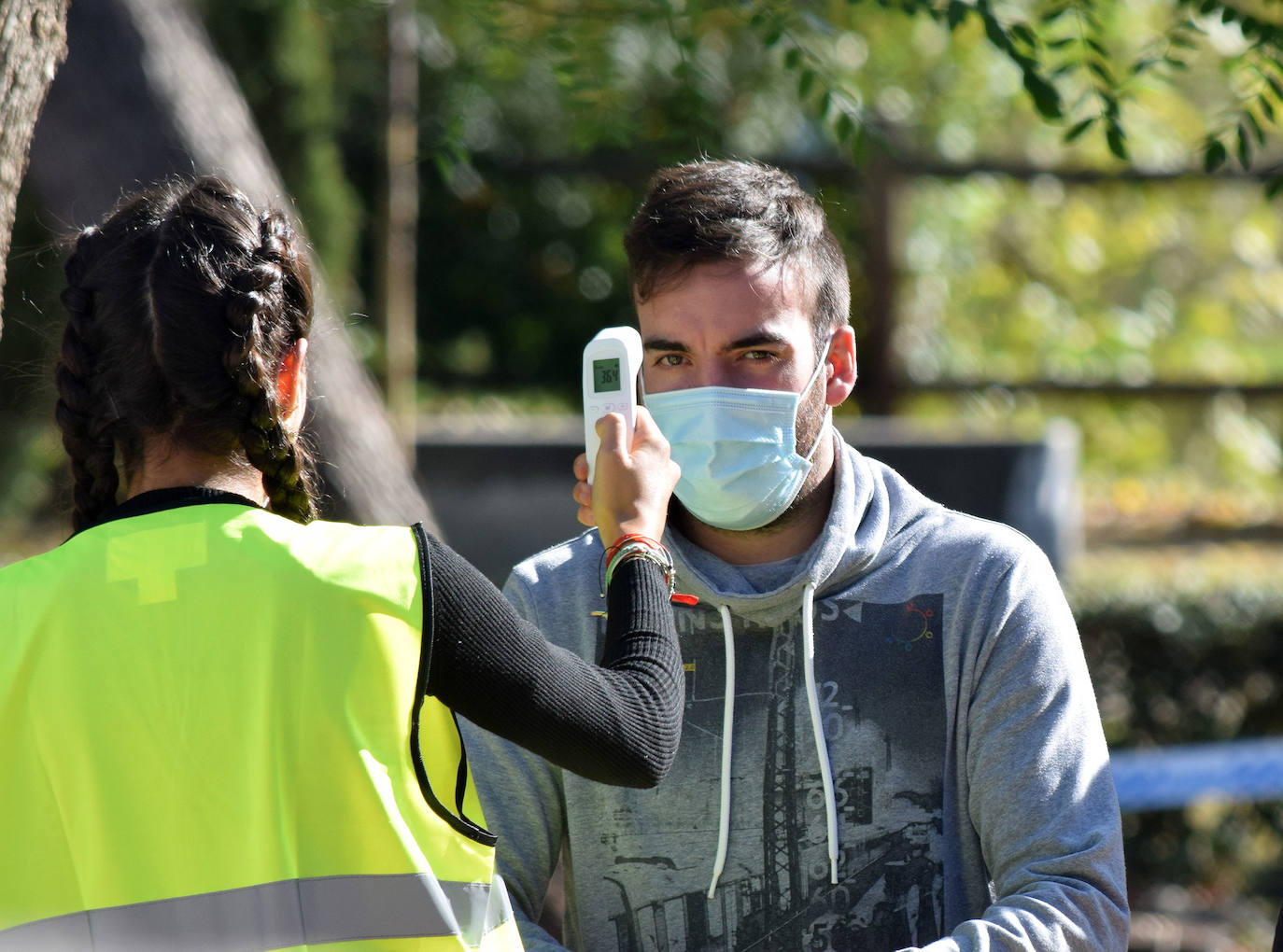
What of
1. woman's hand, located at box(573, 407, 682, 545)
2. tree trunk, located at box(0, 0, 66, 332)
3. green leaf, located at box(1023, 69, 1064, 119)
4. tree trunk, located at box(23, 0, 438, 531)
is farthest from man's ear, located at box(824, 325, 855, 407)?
tree trunk, located at box(23, 0, 438, 531)

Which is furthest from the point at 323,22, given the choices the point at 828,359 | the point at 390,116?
Answer: the point at 828,359

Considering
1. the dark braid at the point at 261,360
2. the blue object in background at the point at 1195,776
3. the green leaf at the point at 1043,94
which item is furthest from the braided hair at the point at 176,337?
the blue object in background at the point at 1195,776

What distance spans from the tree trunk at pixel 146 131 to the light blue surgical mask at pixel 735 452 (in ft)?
5.17

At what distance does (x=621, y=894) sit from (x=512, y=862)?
6.9 inches

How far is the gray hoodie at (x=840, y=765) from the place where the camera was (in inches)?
82.0

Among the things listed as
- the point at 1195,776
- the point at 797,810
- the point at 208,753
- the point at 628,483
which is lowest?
the point at 1195,776

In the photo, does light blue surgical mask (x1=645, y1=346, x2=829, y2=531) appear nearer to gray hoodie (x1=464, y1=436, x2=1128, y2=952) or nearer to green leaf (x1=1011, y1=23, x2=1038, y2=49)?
gray hoodie (x1=464, y1=436, x2=1128, y2=952)

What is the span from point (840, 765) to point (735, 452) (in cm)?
52

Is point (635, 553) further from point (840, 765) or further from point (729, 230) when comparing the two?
point (729, 230)

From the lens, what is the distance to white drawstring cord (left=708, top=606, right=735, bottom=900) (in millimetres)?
2182

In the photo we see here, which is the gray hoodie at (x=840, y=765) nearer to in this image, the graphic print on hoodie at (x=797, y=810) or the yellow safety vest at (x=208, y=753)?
the graphic print on hoodie at (x=797, y=810)

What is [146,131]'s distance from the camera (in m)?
3.75

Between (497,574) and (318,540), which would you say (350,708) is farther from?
(497,574)

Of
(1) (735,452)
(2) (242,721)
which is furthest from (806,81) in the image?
(2) (242,721)
